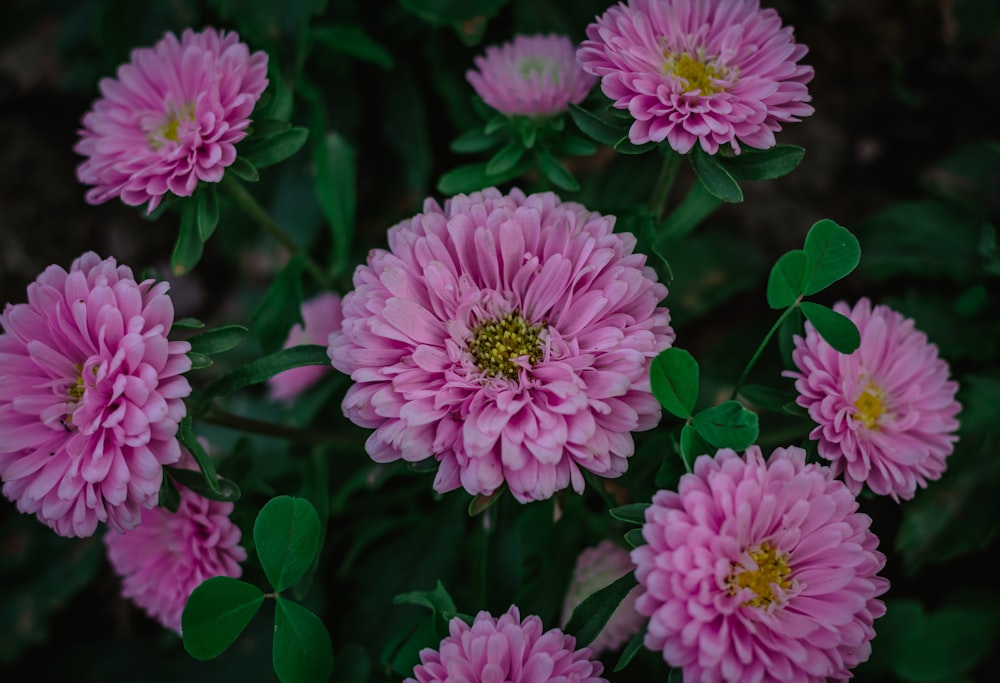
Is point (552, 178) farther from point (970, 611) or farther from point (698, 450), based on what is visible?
point (970, 611)

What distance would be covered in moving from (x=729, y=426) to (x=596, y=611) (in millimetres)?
255

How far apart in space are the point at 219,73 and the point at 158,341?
372 millimetres

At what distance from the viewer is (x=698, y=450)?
85 centimetres

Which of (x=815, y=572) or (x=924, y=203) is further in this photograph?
(x=924, y=203)

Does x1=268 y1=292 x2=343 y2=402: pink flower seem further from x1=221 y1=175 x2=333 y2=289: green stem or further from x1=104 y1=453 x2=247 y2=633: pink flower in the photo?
x1=104 y1=453 x2=247 y2=633: pink flower

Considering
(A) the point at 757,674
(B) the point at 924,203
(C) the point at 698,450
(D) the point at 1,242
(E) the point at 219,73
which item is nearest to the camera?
(A) the point at 757,674

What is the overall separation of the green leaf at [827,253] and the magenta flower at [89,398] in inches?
27.5

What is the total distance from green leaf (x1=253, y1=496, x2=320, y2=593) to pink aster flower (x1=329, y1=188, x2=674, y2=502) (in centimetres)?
15

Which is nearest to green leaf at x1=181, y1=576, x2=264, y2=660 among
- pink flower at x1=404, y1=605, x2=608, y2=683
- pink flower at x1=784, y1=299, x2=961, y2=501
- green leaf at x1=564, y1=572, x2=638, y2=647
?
pink flower at x1=404, y1=605, x2=608, y2=683

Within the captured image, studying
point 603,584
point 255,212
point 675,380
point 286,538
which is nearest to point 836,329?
point 675,380

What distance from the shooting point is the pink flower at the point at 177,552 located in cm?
100

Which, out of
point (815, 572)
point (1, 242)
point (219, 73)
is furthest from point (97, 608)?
point (815, 572)

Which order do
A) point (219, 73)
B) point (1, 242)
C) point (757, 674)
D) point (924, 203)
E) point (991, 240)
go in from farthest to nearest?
point (1, 242), point (924, 203), point (991, 240), point (219, 73), point (757, 674)

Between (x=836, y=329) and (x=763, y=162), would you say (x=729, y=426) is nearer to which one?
(x=836, y=329)
